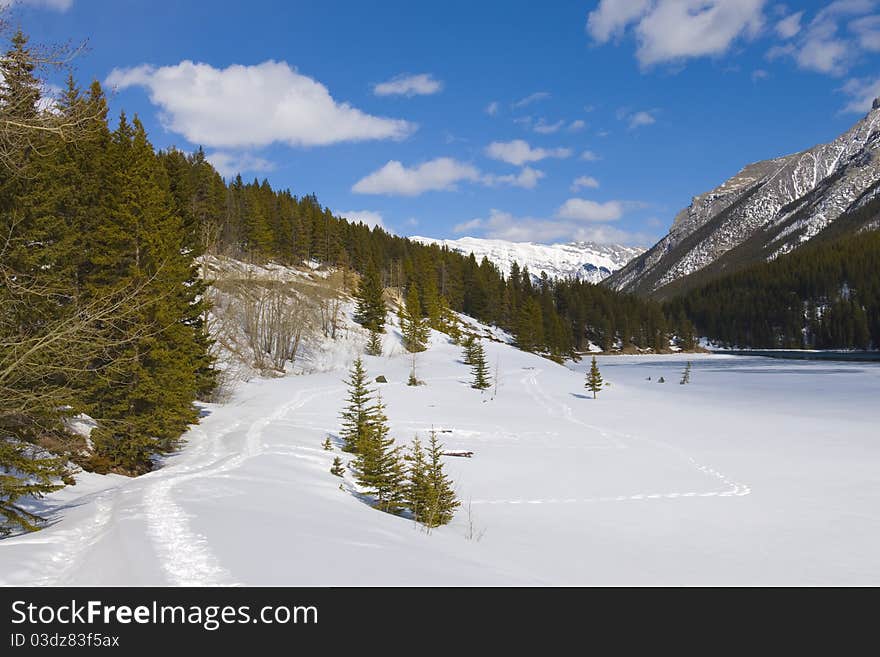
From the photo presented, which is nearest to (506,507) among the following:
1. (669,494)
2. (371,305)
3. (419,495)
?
(419,495)

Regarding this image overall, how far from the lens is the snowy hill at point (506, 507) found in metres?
6.27

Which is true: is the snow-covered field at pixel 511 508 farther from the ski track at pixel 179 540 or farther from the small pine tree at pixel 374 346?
the small pine tree at pixel 374 346

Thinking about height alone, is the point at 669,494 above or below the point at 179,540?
below

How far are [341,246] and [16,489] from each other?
275 feet

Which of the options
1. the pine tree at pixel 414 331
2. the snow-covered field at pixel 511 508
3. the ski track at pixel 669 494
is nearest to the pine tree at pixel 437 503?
the snow-covered field at pixel 511 508

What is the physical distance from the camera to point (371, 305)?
6394 cm

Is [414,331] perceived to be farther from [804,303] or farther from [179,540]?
[804,303]

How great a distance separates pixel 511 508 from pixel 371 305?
168ft

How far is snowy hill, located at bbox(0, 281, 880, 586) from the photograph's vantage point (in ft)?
20.6

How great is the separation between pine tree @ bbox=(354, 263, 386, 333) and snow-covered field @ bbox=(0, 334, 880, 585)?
98.7 feet

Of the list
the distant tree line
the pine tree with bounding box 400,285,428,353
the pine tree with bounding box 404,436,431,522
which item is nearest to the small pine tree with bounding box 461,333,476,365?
the pine tree with bounding box 400,285,428,353

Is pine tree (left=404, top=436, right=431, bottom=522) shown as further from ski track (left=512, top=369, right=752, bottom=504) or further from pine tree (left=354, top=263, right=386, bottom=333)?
pine tree (left=354, top=263, right=386, bottom=333)
